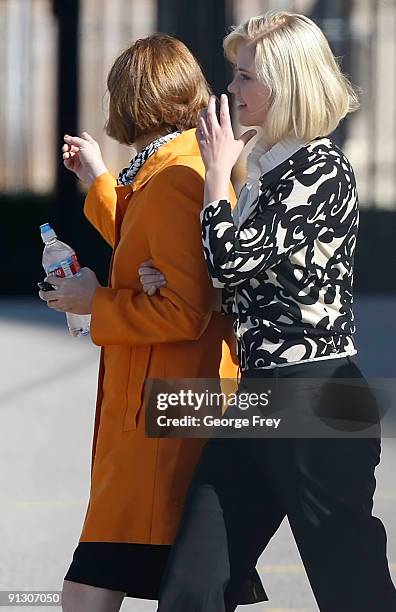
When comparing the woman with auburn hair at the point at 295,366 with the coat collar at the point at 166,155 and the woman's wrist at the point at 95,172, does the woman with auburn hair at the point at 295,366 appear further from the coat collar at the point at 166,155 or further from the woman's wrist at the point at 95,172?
the woman's wrist at the point at 95,172

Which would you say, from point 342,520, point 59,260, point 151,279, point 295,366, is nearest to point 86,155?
point 59,260

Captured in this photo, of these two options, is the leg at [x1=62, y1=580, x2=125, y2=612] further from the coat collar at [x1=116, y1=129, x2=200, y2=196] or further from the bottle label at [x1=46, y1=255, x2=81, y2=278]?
the coat collar at [x1=116, y1=129, x2=200, y2=196]

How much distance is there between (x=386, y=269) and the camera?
12992 millimetres

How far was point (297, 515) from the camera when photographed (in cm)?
276

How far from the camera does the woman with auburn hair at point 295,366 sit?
272 cm

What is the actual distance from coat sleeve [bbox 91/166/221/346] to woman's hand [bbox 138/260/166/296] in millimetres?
14

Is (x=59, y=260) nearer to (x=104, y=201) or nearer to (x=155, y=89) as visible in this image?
(x=104, y=201)

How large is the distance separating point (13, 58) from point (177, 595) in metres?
12.5

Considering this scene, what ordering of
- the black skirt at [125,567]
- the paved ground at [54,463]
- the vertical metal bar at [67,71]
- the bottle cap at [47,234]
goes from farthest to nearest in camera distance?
the vertical metal bar at [67,71] → the paved ground at [54,463] → the bottle cap at [47,234] → the black skirt at [125,567]

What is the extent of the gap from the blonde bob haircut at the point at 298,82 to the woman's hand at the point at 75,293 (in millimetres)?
536

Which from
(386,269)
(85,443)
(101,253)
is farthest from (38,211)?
(85,443)

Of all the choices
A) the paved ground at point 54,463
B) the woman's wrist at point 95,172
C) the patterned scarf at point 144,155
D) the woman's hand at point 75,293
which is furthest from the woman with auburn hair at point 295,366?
the paved ground at point 54,463

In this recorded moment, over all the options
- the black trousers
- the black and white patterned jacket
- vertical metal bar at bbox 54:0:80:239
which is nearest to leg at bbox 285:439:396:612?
the black trousers

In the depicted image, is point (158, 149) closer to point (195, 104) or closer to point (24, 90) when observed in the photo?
point (195, 104)
